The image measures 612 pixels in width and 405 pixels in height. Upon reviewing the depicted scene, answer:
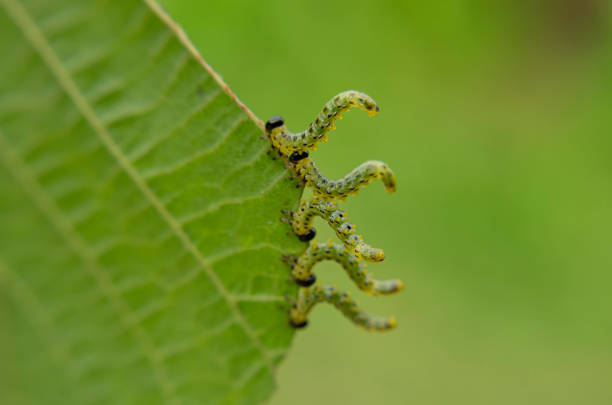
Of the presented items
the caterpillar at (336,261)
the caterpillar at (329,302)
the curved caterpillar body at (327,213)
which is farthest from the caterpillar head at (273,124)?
the caterpillar at (329,302)

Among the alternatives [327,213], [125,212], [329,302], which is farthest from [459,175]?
[125,212]

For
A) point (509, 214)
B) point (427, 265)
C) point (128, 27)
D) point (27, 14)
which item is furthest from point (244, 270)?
point (509, 214)

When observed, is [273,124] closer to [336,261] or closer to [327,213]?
[327,213]

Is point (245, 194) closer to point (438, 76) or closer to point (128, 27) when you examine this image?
point (128, 27)

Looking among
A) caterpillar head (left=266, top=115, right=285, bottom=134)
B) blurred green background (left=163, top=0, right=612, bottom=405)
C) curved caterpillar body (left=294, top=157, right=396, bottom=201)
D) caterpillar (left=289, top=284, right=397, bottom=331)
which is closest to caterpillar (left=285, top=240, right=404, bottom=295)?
caterpillar (left=289, top=284, right=397, bottom=331)

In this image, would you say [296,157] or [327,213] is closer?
[296,157]

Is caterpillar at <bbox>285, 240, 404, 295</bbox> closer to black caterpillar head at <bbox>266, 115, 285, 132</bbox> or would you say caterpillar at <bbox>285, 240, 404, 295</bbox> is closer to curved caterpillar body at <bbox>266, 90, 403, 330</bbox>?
curved caterpillar body at <bbox>266, 90, 403, 330</bbox>
